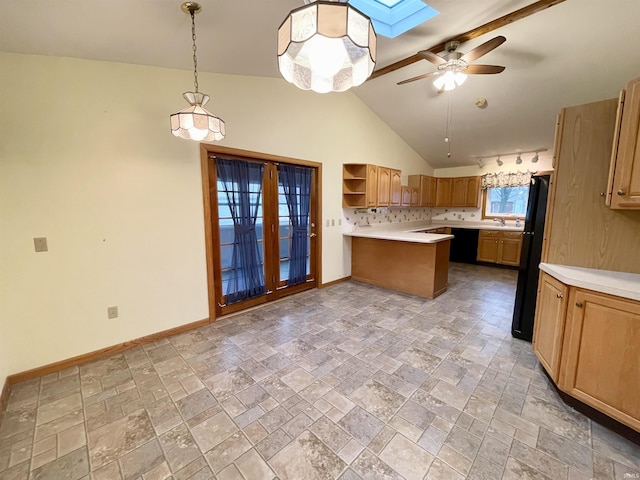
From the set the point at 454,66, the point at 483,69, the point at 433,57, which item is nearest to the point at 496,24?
the point at 483,69

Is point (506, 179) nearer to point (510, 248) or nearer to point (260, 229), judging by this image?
point (510, 248)

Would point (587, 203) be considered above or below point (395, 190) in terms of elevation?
below

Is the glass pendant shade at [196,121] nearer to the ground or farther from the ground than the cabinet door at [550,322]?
farther from the ground

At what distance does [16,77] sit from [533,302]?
15.9 ft

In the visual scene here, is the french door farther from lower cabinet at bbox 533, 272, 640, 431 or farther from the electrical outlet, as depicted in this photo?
lower cabinet at bbox 533, 272, 640, 431

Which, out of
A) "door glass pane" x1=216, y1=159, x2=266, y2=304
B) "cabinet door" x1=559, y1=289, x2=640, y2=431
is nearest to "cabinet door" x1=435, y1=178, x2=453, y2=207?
"door glass pane" x1=216, y1=159, x2=266, y2=304

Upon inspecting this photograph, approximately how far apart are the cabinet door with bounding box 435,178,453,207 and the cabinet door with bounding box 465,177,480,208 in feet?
1.47

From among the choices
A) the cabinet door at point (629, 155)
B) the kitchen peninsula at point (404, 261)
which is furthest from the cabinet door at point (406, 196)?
the cabinet door at point (629, 155)

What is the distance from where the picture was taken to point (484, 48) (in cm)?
252

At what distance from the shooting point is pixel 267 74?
10.6 ft

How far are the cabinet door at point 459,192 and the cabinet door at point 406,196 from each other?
1.81 meters

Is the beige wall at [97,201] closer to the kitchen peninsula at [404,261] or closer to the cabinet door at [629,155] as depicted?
the kitchen peninsula at [404,261]

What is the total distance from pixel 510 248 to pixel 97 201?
23.3ft

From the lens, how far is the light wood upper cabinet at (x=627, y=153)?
1.61 meters
